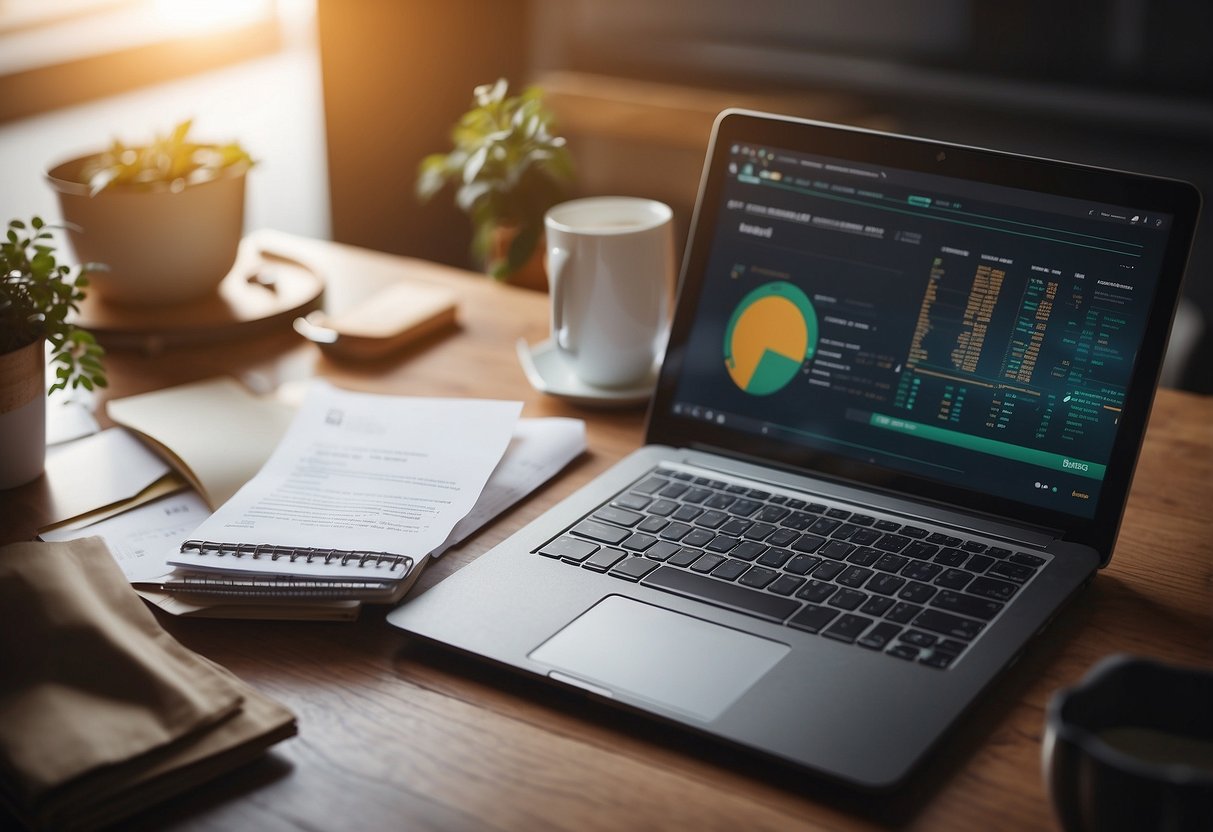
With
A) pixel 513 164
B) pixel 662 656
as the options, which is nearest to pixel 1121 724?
pixel 662 656

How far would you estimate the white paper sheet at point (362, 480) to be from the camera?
85 centimetres

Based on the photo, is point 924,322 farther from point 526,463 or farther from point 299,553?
point 299,553

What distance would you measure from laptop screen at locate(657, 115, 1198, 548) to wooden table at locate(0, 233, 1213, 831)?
0.12 metres

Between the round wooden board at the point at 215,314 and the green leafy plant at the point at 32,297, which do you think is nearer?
the green leafy plant at the point at 32,297

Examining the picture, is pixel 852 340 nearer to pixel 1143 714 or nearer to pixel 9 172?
pixel 1143 714

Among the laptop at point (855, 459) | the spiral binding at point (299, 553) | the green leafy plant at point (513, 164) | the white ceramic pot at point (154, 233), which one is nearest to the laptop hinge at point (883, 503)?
the laptop at point (855, 459)

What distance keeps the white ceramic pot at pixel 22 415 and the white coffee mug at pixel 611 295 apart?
0.47m

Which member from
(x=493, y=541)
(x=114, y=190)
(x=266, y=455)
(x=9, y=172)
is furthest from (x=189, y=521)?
(x=9, y=172)

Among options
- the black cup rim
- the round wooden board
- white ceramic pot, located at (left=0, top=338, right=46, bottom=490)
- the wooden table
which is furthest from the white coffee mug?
the black cup rim

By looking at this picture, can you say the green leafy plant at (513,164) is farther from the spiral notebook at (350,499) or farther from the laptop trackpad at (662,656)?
the laptop trackpad at (662,656)

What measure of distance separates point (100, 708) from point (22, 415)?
41 centimetres

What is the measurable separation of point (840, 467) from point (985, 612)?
0.22m

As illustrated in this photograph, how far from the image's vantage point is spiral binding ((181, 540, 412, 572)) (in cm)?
83

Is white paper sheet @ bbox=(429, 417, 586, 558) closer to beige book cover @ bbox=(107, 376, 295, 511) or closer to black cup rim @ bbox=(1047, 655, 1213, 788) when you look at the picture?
beige book cover @ bbox=(107, 376, 295, 511)
